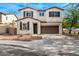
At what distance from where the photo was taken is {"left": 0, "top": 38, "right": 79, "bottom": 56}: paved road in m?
3.59

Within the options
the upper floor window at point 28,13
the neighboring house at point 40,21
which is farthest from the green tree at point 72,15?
the upper floor window at point 28,13

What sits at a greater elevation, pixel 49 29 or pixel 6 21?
pixel 6 21

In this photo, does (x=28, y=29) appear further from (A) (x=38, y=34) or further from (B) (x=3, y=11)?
(B) (x=3, y=11)

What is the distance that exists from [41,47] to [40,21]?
345mm

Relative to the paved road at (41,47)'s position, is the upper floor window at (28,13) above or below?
above

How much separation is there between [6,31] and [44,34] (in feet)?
1.66

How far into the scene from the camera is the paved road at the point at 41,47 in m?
3.59

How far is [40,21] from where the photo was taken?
12.0ft

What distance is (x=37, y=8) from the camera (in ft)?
12.0

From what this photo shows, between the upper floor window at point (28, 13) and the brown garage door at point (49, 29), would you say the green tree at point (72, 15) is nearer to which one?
the brown garage door at point (49, 29)

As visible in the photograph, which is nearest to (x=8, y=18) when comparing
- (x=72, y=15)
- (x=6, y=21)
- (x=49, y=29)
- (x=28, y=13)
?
(x=6, y=21)

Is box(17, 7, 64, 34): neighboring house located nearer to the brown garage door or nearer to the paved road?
the brown garage door

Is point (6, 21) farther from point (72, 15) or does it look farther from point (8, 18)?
point (72, 15)

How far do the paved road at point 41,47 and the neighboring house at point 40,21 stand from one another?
5.4 inches
